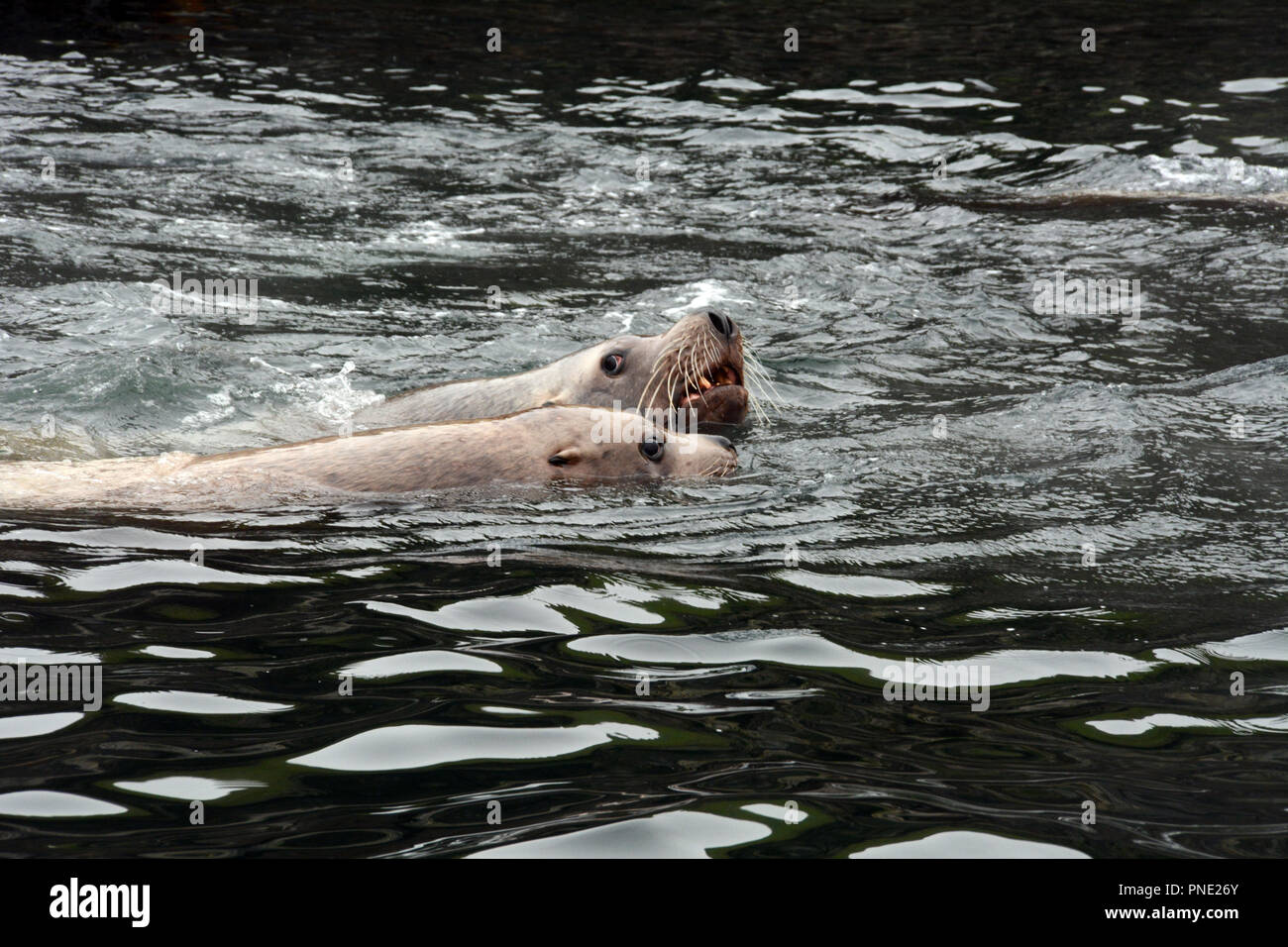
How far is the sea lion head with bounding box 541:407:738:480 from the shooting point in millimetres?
7012

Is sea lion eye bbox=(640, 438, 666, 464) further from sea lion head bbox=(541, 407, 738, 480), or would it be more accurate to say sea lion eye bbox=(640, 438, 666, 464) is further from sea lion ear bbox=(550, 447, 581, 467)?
sea lion ear bbox=(550, 447, 581, 467)

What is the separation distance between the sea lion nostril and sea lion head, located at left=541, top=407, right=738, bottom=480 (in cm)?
81

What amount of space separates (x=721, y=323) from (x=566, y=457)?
1.36 meters

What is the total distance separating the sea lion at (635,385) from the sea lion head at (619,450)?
0.57 metres

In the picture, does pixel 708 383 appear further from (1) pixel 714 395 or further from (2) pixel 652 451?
(2) pixel 652 451

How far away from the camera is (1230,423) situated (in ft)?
24.8

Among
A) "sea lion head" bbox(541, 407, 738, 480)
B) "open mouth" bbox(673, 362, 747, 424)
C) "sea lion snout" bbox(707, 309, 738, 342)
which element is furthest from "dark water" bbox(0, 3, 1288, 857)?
"sea lion snout" bbox(707, 309, 738, 342)

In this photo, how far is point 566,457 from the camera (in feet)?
22.9

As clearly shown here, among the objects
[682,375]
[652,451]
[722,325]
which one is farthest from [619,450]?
[722,325]

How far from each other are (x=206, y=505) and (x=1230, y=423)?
5.05m

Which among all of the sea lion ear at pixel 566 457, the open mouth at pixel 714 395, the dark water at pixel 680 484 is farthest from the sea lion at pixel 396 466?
the open mouth at pixel 714 395

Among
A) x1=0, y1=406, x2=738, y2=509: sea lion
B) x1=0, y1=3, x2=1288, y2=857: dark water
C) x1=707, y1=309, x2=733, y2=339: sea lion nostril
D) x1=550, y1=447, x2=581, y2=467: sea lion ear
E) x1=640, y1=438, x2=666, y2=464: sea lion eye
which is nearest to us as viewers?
x1=0, y1=3, x2=1288, y2=857: dark water

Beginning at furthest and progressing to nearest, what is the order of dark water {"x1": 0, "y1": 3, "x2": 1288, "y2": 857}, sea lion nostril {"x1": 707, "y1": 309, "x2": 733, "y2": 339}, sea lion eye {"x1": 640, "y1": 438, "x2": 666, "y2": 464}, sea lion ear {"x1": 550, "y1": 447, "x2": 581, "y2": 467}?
1. sea lion nostril {"x1": 707, "y1": 309, "x2": 733, "y2": 339}
2. sea lion eye {"x1": 640, "y1": 438, "x2": 666, "y2": 464}
3. sea lion ear {"x1": 550, "y1": 447, "x2": 581, "y2": 467}
4. dark water {"x1": 0, "y1": 3, "x2": 1288, "y2": 857}
